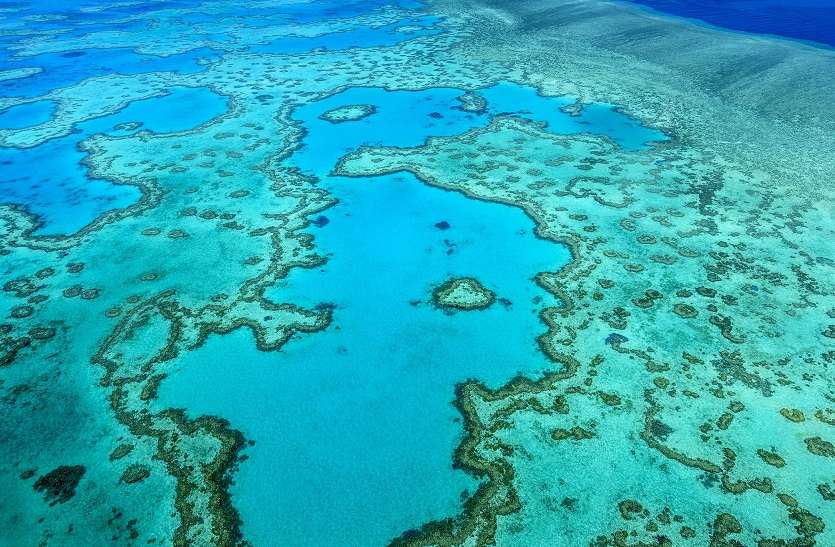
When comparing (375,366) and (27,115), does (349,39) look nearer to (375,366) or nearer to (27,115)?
(27,115)

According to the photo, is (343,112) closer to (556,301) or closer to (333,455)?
(556,301)

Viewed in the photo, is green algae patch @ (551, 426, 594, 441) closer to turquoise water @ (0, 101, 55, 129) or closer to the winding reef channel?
the winding reef channel

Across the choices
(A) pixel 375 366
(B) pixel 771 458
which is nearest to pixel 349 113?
(A) pixel 375 366

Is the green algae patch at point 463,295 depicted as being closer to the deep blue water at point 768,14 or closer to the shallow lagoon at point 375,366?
the shallow lagoon at point 375,366

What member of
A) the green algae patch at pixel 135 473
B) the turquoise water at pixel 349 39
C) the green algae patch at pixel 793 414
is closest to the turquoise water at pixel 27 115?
the turquoise water at pixel 349 39

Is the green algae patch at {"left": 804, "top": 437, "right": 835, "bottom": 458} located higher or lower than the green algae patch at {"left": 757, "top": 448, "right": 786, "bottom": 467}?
higher

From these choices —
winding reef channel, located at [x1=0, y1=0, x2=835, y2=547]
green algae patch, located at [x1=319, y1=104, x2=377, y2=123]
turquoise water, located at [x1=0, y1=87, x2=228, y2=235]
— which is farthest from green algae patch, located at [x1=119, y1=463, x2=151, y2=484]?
green algae patch, located at [x1=319, y1=104, x2=377, y2=123]

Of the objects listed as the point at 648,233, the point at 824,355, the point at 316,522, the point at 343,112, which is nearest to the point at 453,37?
the point at 343,112
